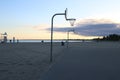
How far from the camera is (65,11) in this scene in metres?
25.4

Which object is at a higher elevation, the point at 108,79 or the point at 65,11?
the point at 65,11

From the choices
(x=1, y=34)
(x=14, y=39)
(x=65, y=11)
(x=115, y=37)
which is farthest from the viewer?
(x=115, y=37)

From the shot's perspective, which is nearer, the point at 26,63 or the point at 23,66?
the point at 23,66

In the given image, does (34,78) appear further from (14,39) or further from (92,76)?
(14,39)

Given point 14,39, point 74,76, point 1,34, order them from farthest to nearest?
point 14,39 → point 1,34 → point 74,76

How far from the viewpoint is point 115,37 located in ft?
550

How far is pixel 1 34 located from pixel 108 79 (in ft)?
252

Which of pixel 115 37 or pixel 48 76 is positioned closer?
pixel 48 76

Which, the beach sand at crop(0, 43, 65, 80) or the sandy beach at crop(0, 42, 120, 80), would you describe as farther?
the sandy beach at crop(0, 42, 120, 80)

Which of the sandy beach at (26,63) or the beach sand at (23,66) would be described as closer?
the beach sand at (23,66)

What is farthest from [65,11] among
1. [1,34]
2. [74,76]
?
[1,34]

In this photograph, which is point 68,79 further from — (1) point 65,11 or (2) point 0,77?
(1) point 65,11

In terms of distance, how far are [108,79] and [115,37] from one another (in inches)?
6137

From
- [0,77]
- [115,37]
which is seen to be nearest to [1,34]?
[0,77]
